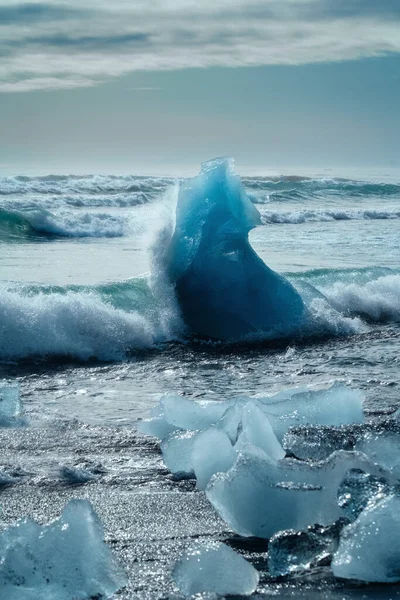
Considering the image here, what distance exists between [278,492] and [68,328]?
386cm

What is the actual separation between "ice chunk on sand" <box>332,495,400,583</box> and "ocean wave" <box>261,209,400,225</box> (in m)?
17.3

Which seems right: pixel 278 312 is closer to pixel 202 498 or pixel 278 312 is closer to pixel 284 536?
pixel 202 498

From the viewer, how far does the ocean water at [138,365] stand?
2961mm

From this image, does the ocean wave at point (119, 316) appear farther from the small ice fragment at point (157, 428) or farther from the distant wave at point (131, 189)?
the distant wave at point (131, 189)

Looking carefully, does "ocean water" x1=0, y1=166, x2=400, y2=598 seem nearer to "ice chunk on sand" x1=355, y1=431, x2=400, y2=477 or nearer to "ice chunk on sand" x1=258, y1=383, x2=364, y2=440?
"ice chunk on sand" x1=258, y1=383, x2=364, y2=440

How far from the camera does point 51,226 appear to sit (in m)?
16.4

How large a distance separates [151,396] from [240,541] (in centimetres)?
219

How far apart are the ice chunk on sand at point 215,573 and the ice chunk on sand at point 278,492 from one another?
379 mm

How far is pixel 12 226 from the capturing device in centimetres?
1569

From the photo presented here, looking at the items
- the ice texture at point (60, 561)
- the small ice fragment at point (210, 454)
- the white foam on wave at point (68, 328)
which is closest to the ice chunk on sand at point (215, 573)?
the ice texture at point (60, 561)

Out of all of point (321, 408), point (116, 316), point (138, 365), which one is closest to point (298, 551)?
point (321, 408)

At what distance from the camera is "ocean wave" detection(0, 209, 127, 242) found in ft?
51.0

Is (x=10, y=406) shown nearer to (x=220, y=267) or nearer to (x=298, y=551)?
(x=298, y=551)

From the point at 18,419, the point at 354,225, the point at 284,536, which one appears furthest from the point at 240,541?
the point at 354,225
